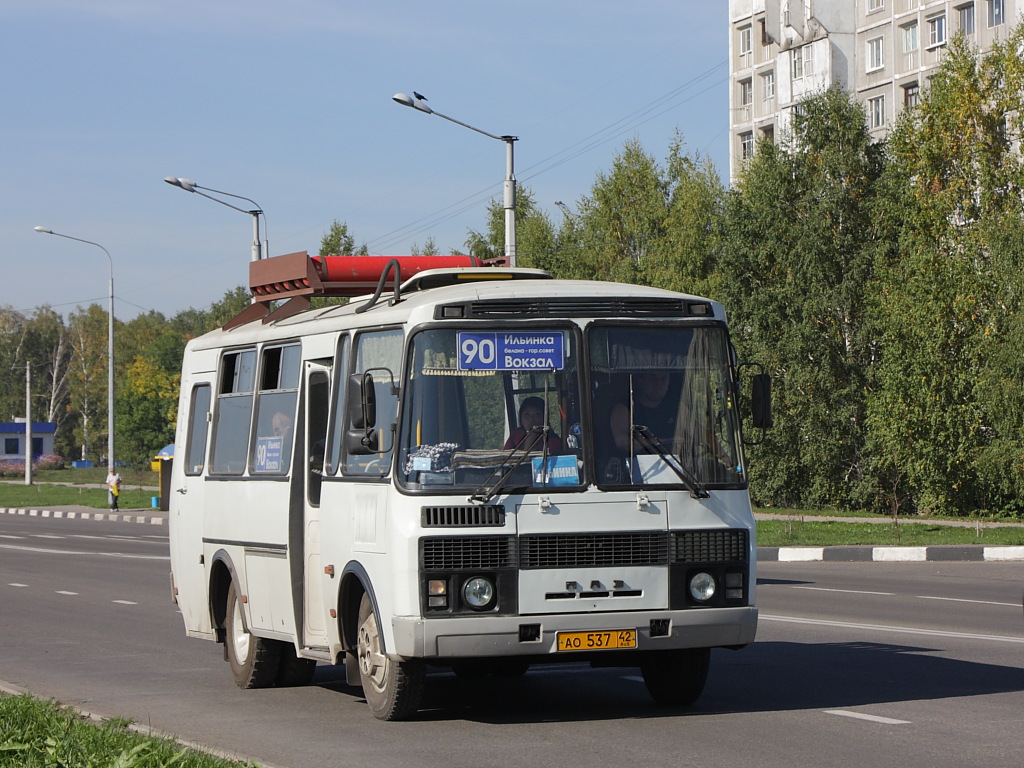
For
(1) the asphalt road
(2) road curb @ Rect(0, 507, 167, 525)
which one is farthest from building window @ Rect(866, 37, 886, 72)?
(1) the asphalt road

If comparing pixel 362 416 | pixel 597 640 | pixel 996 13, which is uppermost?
pixel 996 13

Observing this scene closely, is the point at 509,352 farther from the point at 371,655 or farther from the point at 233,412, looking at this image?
the point at 233,412

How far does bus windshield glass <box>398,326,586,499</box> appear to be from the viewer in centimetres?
844

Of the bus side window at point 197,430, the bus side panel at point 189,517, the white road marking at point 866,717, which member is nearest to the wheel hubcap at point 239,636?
the bus side panel at point 189,517

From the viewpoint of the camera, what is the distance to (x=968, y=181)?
129 feet

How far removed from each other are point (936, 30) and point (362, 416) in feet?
205

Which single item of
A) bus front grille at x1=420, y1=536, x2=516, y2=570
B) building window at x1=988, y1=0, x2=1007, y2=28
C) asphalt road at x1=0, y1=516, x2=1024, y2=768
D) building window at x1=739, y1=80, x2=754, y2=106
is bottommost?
asphalt road at x1=0, y1=516, x2=1024, y2=768

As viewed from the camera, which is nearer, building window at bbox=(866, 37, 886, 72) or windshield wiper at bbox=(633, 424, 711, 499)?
windshield wiper at bbox=(633, 424, 711, 499)

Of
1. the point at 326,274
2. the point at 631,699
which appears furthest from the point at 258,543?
the point at 631,699

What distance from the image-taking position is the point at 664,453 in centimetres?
871

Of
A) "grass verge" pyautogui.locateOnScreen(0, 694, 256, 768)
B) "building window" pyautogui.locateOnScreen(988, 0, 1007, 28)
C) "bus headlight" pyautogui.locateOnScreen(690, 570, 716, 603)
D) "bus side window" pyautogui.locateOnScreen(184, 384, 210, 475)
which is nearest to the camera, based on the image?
"grass verge" pyautogui.locateOnScreen(0, 694, 256, 768)

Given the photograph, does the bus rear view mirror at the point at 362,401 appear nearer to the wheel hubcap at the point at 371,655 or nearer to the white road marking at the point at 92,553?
the wheel hubcap at the point at 371,655

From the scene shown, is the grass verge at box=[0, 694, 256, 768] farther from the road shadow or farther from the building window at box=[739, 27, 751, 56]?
the building window at box=[739, 27, 751, 56]

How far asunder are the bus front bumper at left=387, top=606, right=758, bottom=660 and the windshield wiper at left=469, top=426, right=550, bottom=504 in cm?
65
